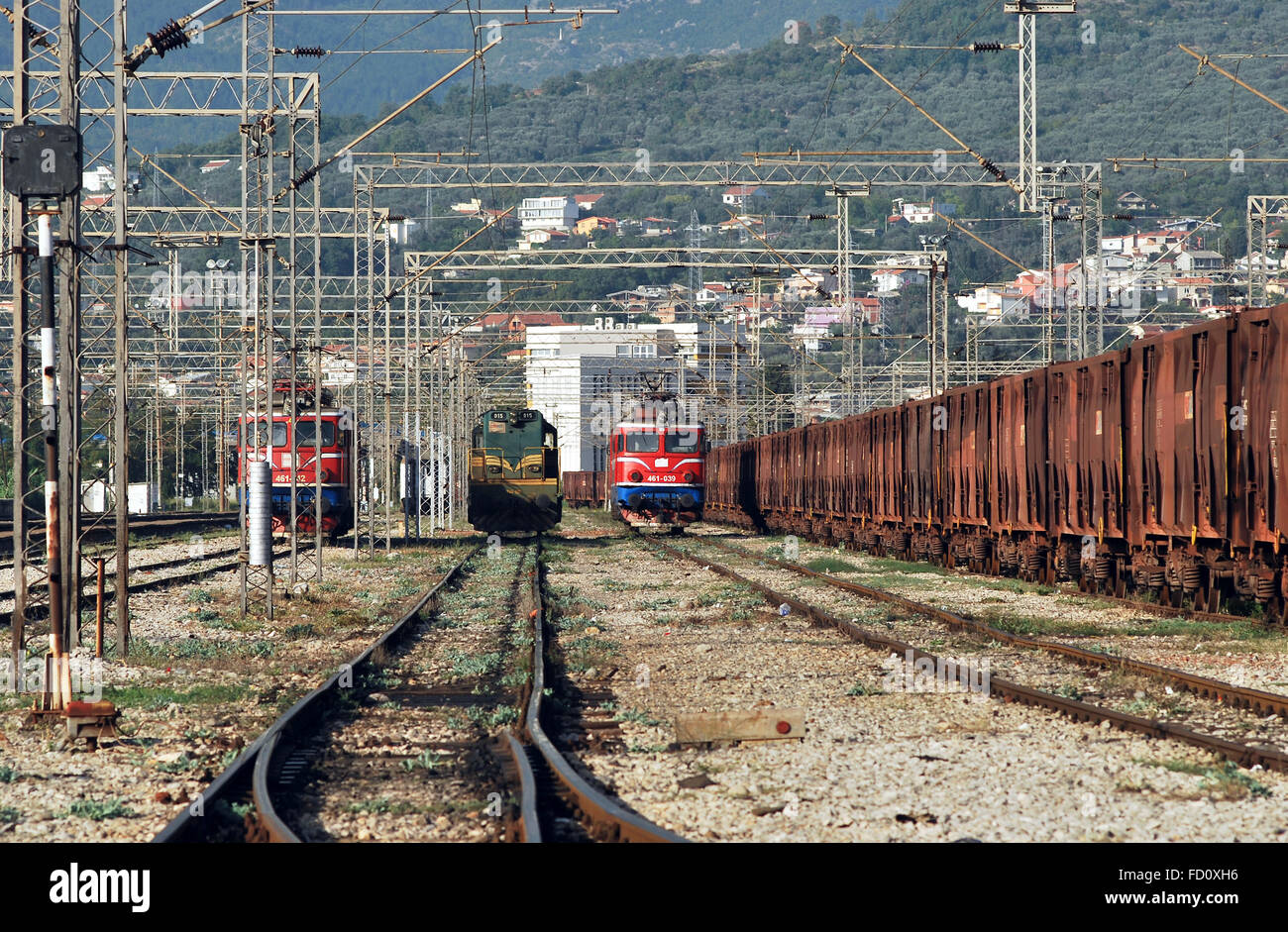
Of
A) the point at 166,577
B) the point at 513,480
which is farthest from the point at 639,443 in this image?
the point at 166,577

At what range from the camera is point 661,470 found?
45188 millimetres

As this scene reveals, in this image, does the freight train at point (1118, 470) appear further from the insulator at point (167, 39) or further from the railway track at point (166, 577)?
the railway track at point (166, 577)

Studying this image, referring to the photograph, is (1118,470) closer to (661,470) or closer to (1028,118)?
(1028,118)

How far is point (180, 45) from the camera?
1669 centimetres

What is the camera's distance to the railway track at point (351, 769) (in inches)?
295

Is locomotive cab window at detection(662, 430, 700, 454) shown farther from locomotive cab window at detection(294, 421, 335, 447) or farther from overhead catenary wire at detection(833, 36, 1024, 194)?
overhead catenary wire at detection(833, 36, 1024, 194)

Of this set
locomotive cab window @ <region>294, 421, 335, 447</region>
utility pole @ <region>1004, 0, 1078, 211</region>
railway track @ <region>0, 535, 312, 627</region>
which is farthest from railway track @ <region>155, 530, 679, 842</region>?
locomotive cab window @ <region>294, 421, 335, 447</region>

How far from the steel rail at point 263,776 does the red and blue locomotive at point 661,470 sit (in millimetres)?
30943

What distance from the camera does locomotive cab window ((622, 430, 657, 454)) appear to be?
45156 millimetres

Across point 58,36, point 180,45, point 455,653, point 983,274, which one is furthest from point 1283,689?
point 983,274

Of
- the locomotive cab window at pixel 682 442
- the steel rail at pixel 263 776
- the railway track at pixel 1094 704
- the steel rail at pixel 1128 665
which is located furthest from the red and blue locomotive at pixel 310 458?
the steel rail at pixel 263 776

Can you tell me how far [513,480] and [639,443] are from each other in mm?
6037
